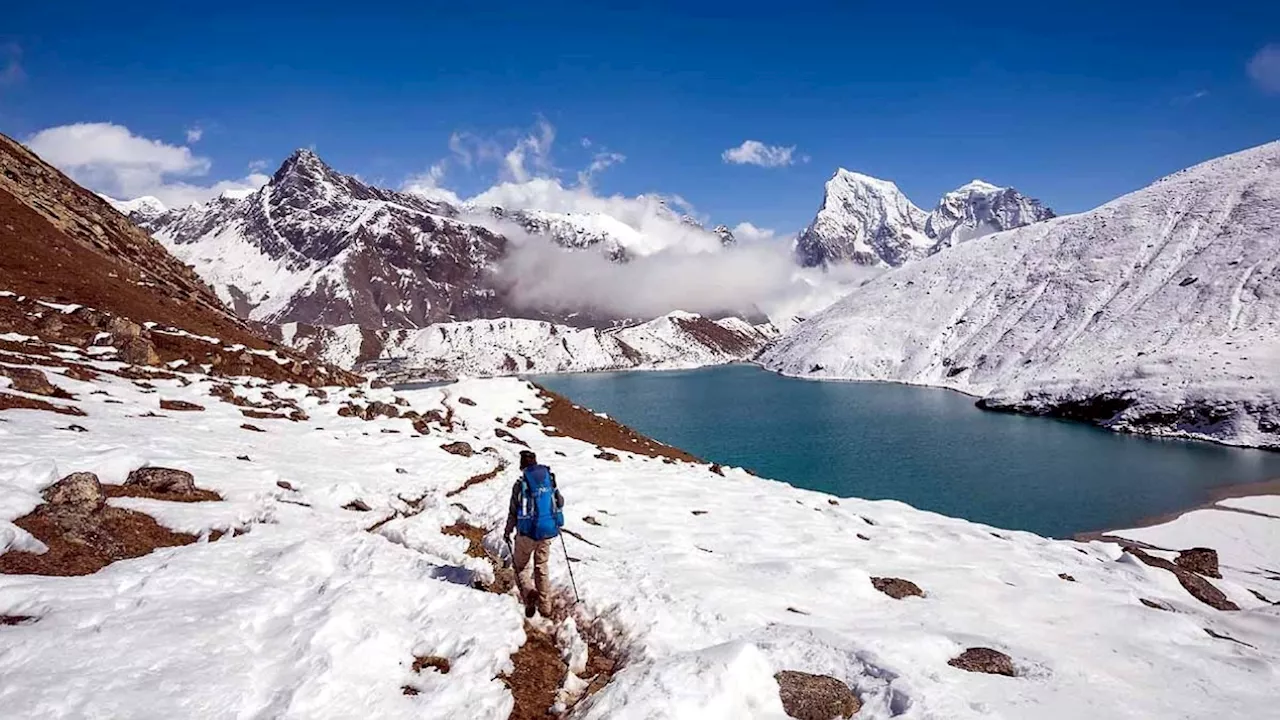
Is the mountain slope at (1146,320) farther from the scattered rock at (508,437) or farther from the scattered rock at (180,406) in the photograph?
the scattered rock at (180,406)

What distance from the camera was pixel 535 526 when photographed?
1312 centimetres

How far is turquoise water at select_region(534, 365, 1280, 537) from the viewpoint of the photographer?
59812 mm

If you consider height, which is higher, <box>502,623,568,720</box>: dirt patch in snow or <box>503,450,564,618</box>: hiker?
<box>503,450,564,618</box>: hiker

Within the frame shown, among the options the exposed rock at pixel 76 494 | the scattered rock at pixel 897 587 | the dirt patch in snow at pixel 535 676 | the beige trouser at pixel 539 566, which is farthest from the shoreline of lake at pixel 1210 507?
the exposed rock at pixel 76 494

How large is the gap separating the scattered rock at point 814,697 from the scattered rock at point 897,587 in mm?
7993

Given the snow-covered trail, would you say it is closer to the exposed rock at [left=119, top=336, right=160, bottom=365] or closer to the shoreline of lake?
the exposed rock at [left=119, top=336, right=160, bottom=365]

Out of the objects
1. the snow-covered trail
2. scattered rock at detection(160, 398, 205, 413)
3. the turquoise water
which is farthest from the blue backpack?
the turquoise water

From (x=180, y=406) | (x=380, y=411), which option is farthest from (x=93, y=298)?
(x=380, y=411)

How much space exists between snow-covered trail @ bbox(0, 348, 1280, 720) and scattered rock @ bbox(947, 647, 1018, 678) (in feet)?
1.05

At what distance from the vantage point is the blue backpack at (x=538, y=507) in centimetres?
1312

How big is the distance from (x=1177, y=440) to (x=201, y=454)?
13138 centimetres

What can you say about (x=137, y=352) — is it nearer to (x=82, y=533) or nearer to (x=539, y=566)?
(x=82, y=533)

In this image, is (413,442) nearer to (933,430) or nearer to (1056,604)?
(1056,604)

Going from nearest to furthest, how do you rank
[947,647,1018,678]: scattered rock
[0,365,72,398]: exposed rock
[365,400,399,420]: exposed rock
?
1. [947,647,1018,678]: scattered rock
2. [0,365,72,398]: exposed rock
3. [365,400,399,420]: exposed rock
